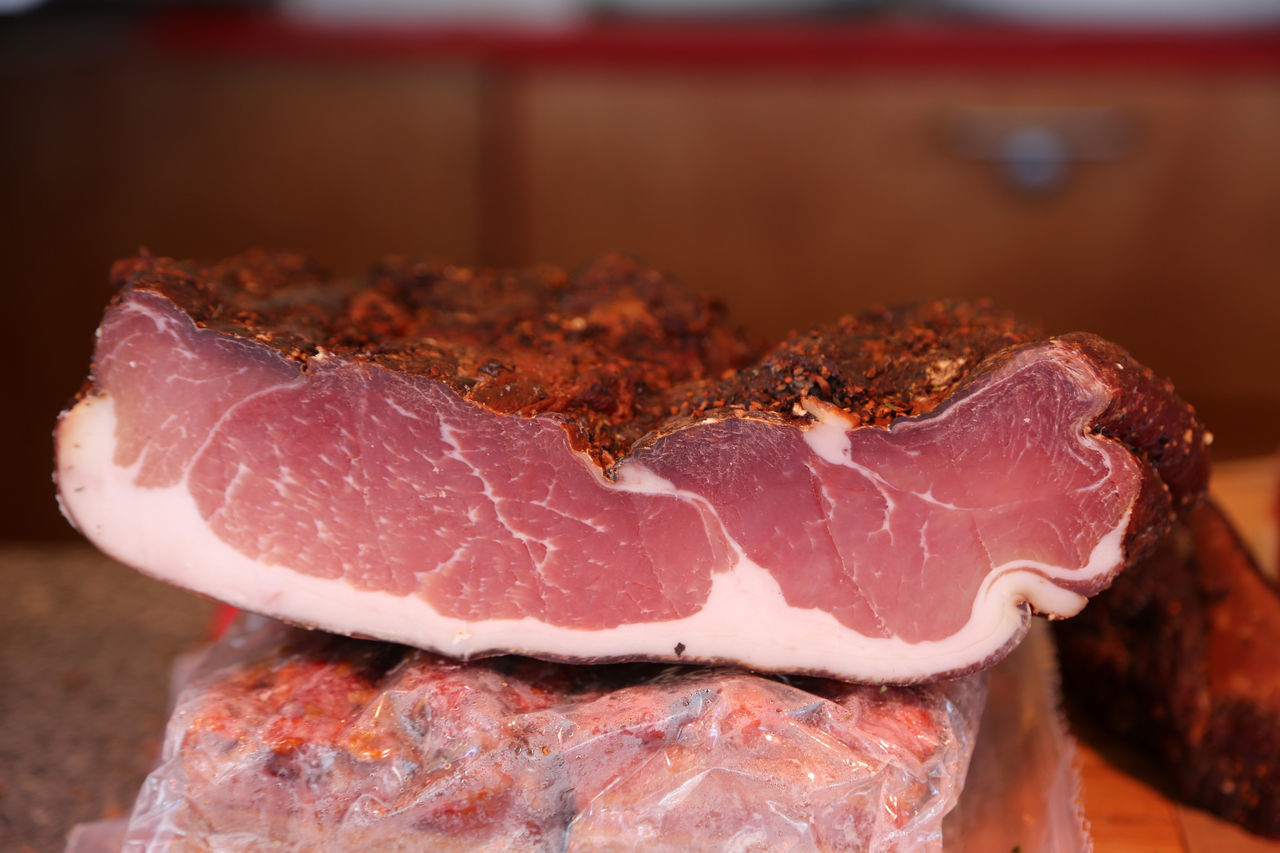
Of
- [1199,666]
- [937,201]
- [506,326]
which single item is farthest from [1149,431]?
[937,201]

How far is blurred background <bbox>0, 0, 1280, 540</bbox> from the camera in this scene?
4289 mm

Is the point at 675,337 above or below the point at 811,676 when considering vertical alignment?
above

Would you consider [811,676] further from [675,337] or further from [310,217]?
[310,217]

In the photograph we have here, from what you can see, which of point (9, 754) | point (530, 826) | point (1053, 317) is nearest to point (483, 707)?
point (530, 826)

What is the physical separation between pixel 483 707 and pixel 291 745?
0.29 m

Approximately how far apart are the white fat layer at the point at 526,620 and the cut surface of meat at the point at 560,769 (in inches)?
2.4

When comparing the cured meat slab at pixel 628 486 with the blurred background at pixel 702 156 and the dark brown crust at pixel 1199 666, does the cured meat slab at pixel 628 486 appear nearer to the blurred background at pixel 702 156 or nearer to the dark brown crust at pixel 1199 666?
the dark brown crust at pixel 1199 666

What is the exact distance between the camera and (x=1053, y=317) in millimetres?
4527

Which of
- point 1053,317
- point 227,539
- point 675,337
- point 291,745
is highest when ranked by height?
point 675,337

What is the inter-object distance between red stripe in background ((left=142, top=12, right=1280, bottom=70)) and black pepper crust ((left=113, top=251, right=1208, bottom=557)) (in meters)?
2.60

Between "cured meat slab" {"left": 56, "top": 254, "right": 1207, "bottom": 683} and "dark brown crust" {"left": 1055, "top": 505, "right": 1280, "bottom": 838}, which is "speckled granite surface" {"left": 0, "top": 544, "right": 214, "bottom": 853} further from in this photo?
"dark brown crust" {"left": 1055, "top": 505, "right": 1280, "bottom": 838}

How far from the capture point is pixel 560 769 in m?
1.53

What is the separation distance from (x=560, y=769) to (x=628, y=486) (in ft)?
1.40

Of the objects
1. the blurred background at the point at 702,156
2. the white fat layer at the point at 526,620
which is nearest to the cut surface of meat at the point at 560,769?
the white fat layer at the point at 526,620
